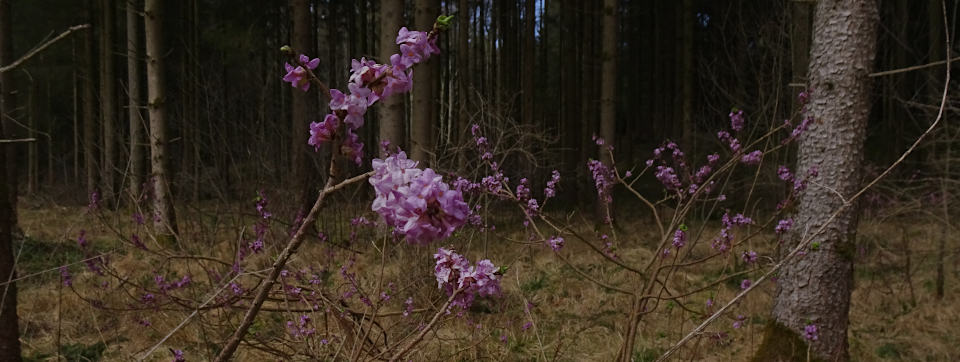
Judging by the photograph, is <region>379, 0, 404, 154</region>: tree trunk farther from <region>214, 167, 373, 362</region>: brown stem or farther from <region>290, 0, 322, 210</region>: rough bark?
<region>214, 167, 373, 362</region>: brown stem

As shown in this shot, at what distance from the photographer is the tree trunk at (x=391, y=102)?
6.43 m

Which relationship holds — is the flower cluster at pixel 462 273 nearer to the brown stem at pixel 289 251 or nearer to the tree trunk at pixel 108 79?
the brown stem at pixel 289 251

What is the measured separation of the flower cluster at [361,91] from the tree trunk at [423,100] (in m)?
5.07

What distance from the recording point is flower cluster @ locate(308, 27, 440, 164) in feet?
3.41

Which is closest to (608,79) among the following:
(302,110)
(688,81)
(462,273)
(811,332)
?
(302,110)

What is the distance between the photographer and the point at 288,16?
1630cm

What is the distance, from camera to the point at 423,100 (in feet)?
21.7

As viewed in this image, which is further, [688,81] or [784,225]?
[688,81]

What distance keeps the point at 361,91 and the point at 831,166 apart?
307cm

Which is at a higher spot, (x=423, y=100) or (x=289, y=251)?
(x=423, y=100)

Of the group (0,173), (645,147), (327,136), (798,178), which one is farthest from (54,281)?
(645,147)

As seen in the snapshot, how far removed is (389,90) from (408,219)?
313 mm

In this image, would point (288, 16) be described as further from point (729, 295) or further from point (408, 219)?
point (408, 219)

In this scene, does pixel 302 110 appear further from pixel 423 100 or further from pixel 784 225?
pixel 784 225
